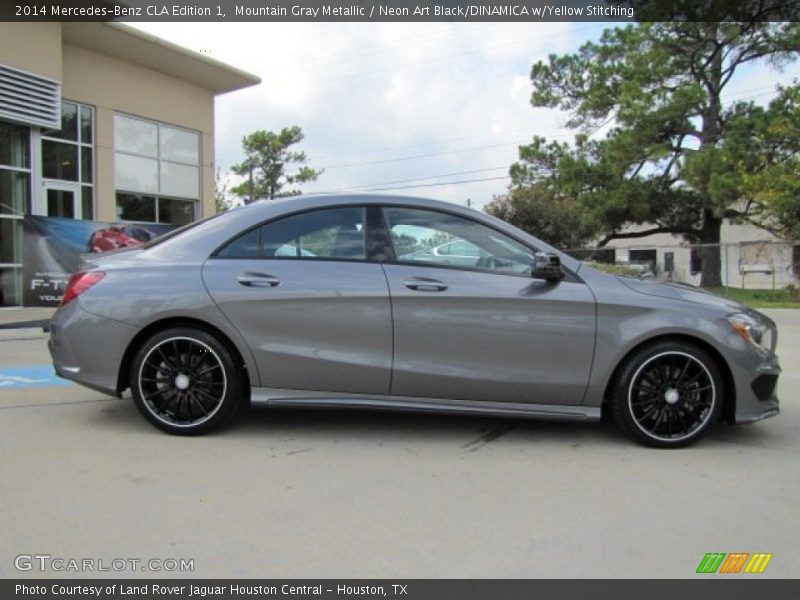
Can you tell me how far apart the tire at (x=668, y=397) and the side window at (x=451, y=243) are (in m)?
1.00

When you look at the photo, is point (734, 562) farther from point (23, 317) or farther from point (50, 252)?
point (50, 252)

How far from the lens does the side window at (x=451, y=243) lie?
444 cm

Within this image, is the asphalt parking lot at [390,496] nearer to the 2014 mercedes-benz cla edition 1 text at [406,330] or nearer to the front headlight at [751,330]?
the 2014 mercedes-benz cla edition 1 text at [406,330]

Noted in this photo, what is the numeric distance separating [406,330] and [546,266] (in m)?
0.98

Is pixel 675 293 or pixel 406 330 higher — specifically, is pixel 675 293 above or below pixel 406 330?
above

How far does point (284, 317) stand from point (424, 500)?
1.58 metres

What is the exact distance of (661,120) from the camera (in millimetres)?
29109

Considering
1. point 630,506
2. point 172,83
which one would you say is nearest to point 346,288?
point 630,506

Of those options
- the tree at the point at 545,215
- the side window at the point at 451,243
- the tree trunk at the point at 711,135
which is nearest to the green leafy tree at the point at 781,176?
the tree trunk at the point at 711,135

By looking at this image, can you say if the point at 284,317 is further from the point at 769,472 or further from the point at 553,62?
the point at 553,62

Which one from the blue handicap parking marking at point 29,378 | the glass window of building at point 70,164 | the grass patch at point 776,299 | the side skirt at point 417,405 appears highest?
the glass window of building at point 70,164

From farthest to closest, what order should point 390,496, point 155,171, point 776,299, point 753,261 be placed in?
point 753,261 → point 776,299 → point 155,171 → point 390,496

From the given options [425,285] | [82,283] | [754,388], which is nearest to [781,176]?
[754,388]
